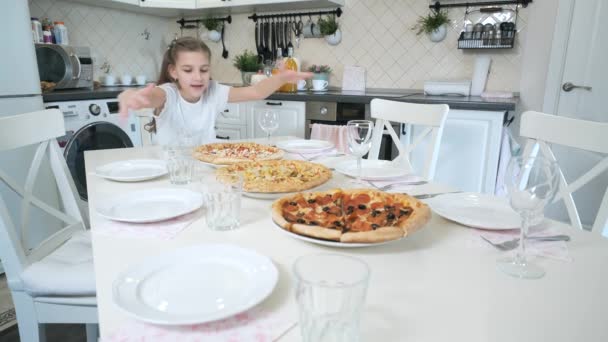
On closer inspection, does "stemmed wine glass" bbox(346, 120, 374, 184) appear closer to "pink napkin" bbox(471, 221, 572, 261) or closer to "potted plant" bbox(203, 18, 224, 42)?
"pink napkin" bbox(471, 221, 572, 261)

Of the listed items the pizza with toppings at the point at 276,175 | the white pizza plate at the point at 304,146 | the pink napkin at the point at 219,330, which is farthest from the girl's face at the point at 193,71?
the pink napkin at the point at 219,330

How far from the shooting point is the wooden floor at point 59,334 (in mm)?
1676

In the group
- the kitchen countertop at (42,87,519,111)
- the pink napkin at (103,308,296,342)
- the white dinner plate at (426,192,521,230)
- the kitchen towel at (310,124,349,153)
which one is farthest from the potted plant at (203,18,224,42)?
the pink napkin at (103,308,296,342)

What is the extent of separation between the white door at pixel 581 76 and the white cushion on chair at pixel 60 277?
265 cm

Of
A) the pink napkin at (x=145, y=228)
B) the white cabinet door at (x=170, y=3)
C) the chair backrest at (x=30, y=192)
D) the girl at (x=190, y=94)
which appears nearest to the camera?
the pink napkin at (x=145, y=228)

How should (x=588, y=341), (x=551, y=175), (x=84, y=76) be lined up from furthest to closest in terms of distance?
(x=84, y=76) → (x=551, y=175) → (x=588, y=341)

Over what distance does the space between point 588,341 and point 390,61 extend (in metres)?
2.93

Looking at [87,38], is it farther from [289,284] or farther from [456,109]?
[289,284]

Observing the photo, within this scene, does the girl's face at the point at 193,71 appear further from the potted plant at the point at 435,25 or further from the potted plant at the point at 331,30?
the potted plant at the point at 435,25

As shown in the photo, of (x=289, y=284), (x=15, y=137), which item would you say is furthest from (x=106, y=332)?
(x=15, y=137)

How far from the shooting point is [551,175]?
0.73 meters

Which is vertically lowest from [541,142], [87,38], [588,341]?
[588,341]

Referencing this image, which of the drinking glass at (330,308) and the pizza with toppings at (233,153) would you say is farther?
the pizza with toppings at (233,153)

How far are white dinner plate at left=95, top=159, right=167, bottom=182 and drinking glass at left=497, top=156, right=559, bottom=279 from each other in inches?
38.7
